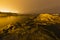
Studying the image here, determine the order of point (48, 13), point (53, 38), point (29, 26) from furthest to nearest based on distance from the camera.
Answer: point (48, 13)
point (29, 26)
point (53, 38)

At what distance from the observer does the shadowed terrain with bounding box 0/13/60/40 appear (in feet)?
6.01

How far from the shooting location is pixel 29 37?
182 cm

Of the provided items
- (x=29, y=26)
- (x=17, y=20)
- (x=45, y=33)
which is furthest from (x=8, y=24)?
(x=45, y=33)

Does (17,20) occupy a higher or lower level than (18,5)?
lower

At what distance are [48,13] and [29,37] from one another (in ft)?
1.62

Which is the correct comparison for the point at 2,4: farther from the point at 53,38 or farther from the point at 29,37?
the point at 53,38

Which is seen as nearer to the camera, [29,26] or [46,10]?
[29,26]

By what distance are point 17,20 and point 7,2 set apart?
12.4 inches

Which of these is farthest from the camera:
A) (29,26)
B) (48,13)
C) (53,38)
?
(48,13)

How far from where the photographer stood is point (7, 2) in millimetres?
2104

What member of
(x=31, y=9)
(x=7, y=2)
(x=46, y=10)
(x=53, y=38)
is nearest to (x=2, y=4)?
(x=7, y=2)

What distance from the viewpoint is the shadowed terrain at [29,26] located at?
1.83 metres

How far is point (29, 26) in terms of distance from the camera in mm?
1939

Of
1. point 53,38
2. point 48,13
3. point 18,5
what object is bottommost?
point 53,38
